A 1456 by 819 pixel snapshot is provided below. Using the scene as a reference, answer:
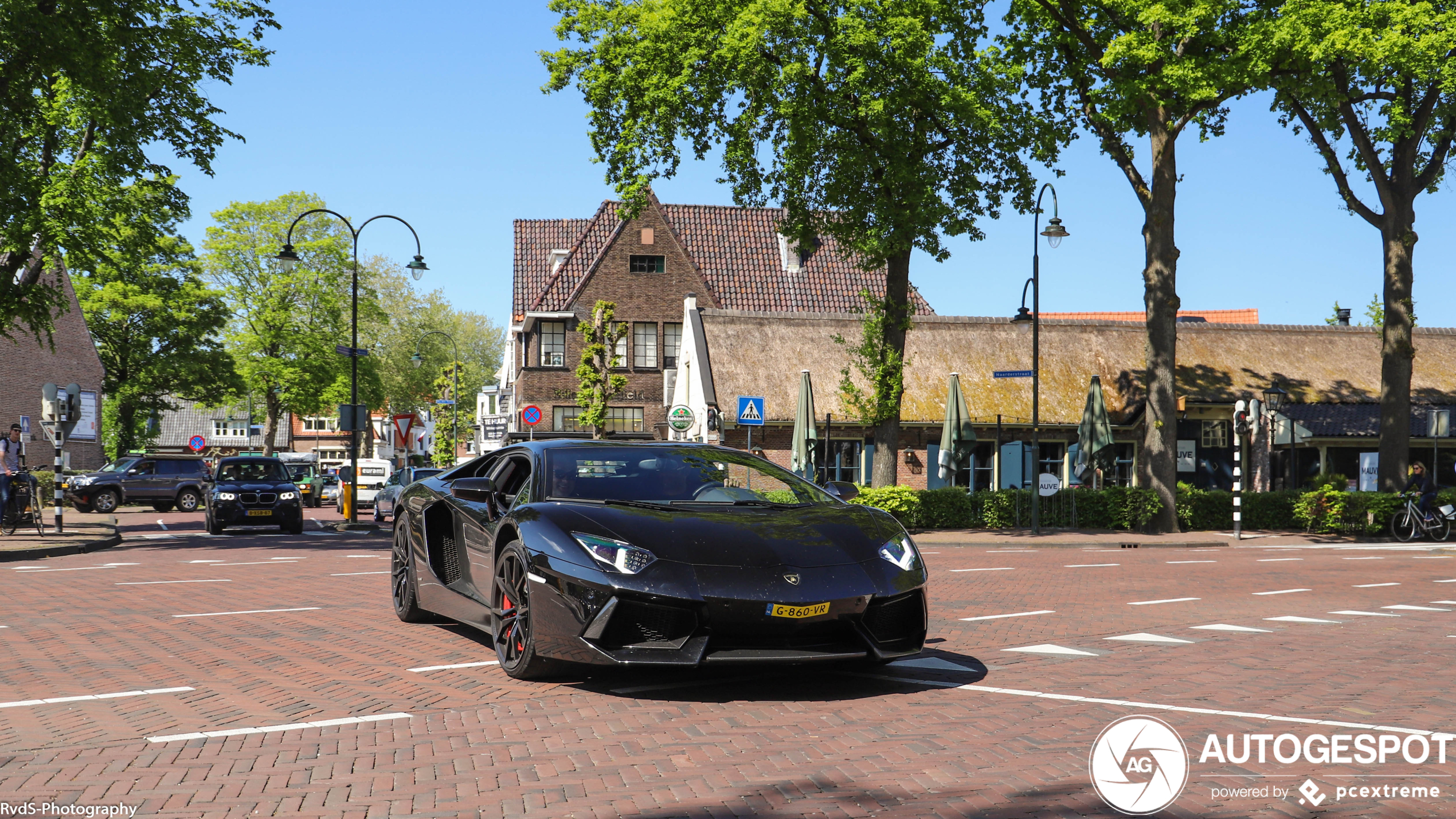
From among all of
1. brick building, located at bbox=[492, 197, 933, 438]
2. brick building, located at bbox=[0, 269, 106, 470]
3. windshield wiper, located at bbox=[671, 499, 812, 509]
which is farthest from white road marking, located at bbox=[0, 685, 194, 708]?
brick building, located at bbox=[0, 269, 106, 470]

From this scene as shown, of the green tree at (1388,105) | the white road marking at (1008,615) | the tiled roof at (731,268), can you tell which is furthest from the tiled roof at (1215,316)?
the white road marking at (1008,615)

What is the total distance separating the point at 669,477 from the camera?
704 centimetres

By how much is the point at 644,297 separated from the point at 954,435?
22466 millimetres

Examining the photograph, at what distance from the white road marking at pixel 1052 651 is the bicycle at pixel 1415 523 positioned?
1940 cm

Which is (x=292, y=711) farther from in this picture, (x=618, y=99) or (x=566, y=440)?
(x=618, y=99)

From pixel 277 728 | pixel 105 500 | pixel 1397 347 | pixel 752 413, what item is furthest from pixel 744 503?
pixel 105 500

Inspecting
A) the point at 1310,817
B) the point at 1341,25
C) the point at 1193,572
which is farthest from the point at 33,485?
the point at 1341,25

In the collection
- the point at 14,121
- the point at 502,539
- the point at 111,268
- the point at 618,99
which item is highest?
the point at 618,99

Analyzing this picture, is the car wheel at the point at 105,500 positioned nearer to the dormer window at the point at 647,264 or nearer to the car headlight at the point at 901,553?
the dormer window at the point at 647,264

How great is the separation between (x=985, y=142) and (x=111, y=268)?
17159mm

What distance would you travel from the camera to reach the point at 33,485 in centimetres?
2262

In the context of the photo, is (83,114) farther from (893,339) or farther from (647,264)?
(647,264)

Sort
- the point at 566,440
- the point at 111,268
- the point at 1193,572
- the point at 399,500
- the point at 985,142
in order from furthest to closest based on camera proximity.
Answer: the point at 985,142, the point at 111,268, the point at 1193,572, the point at 399,500, the point at 566,440

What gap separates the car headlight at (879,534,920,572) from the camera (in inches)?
245
